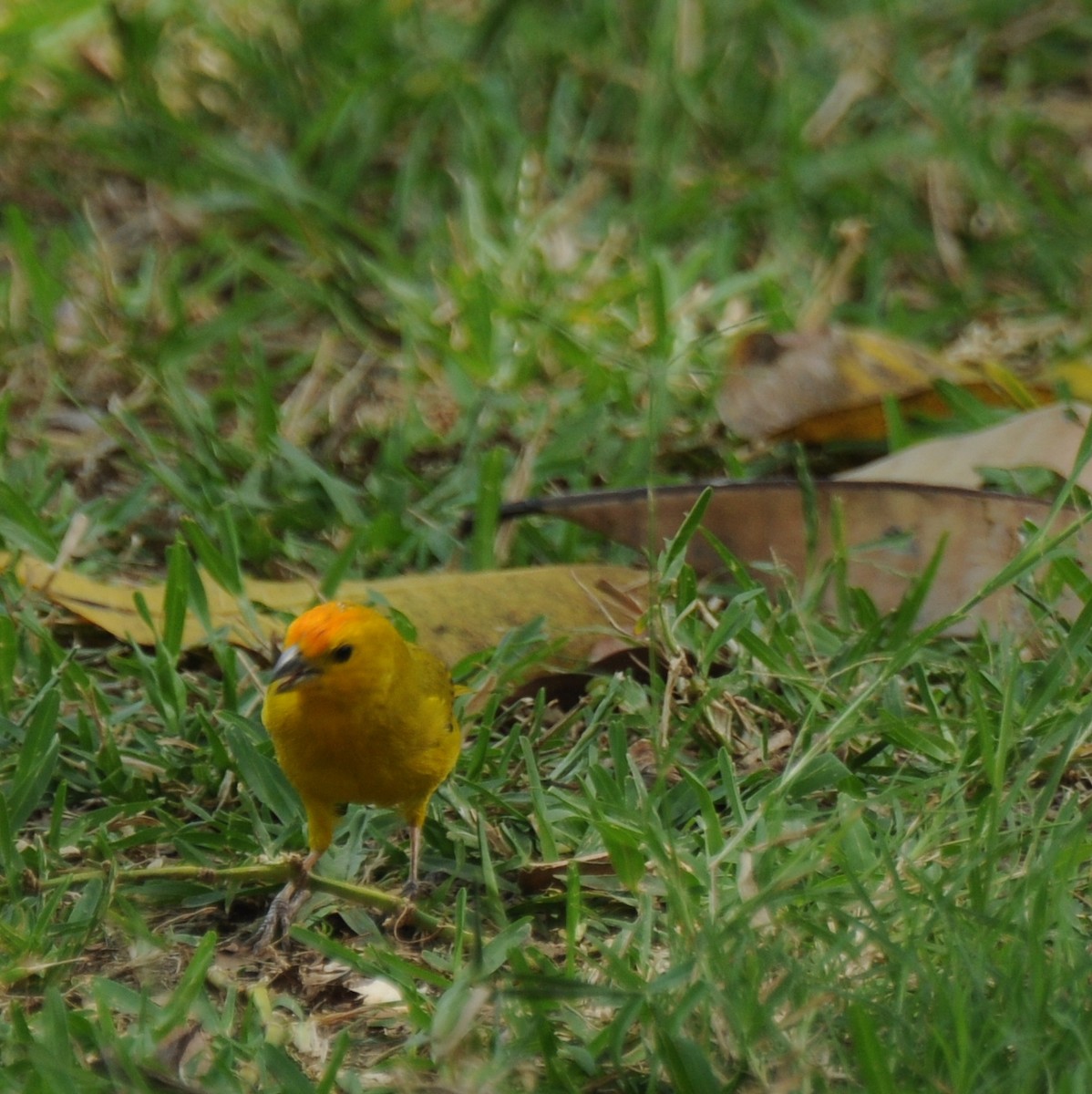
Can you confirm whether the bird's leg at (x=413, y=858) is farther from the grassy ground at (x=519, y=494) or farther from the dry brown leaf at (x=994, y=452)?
the dry brown leaf at (x=994, y=452)

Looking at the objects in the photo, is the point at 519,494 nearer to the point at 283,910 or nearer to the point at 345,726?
the point at 345,726

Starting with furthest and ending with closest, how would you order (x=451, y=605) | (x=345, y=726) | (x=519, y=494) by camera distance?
(x=519, y=494), (x=451, y=605), (x=345, y=726)

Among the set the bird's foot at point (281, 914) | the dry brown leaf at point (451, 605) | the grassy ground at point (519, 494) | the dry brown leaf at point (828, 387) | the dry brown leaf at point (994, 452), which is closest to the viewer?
the grassy ground at point (519, 494)

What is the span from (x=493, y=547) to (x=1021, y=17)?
3174mm

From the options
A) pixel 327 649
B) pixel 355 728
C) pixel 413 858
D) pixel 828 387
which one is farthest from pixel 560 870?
pixel 828 387

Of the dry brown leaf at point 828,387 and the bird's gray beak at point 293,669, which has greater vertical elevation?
the bird's gray beak at point 293,669

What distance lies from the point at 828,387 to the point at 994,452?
442 mm

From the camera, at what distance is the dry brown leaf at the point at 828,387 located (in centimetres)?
408

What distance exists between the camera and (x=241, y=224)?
501 cm

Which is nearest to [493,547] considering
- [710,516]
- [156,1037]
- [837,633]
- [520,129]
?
[710,516]

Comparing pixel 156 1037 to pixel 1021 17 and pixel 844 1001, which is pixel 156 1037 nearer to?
pixel 844 1001

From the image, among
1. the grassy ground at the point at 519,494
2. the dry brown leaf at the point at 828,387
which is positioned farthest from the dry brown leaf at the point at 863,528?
the dry brown leaf at the point at 828,387

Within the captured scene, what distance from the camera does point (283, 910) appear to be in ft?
9.23

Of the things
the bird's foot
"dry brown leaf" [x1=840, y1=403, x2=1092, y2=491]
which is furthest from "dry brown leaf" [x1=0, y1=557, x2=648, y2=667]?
the bird's foot
